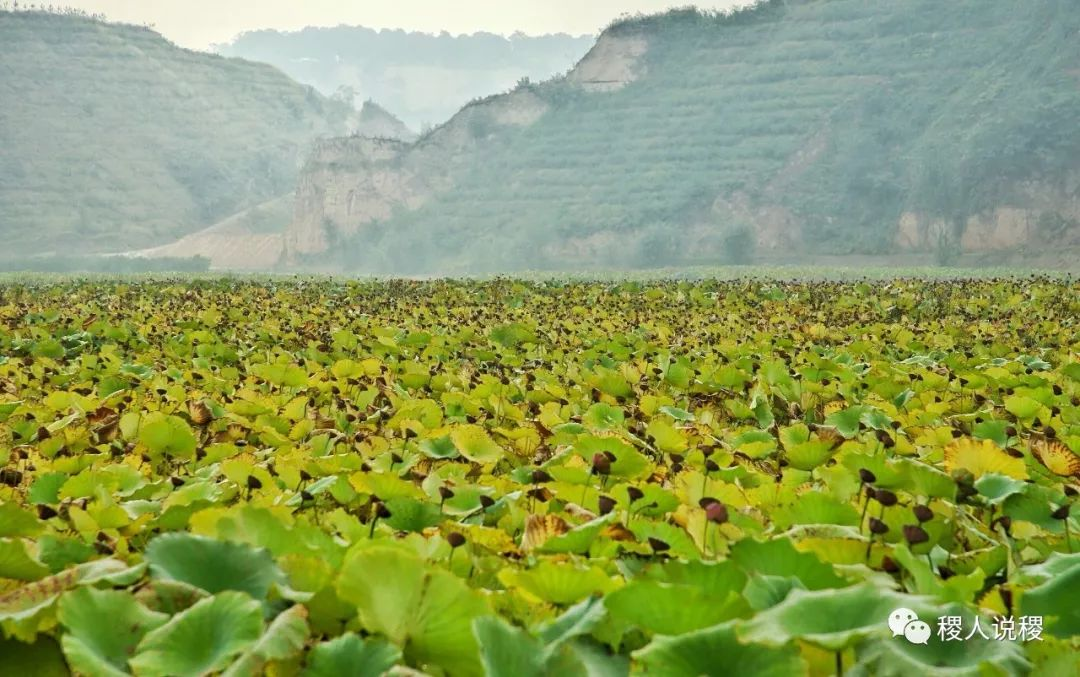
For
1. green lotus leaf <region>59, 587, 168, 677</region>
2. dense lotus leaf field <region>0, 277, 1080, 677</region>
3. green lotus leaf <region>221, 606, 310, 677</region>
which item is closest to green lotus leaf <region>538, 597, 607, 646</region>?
dense lotus leaf field <region>0, 277, 1080, 677</region>

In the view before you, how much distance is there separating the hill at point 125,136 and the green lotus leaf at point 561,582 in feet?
343

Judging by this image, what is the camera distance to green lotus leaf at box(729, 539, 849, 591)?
5.59ft

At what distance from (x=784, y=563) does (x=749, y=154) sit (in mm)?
68615

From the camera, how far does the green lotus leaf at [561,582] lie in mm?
1694

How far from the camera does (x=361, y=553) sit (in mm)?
1492

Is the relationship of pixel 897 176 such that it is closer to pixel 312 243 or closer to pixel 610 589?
pixel 312 243

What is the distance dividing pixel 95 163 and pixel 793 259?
78.0 metres

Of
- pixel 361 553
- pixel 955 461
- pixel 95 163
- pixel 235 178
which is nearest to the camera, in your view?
pixel 361 553

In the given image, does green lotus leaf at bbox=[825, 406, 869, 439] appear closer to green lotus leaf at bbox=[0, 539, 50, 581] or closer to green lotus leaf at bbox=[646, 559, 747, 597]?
green lotus leaf at bbox=[646, 559, 747, 597]

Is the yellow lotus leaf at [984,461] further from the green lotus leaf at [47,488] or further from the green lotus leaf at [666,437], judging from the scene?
the green lotus leaf at [47,488]

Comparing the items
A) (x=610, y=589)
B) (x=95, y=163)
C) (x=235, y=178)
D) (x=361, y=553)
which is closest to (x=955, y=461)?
(x=610, y=589)

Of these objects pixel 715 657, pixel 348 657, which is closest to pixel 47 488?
pixel 348 657

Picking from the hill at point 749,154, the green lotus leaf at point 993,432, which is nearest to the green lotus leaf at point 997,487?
the green lotus leaf at point 993,432

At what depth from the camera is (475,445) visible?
3.32 meters
